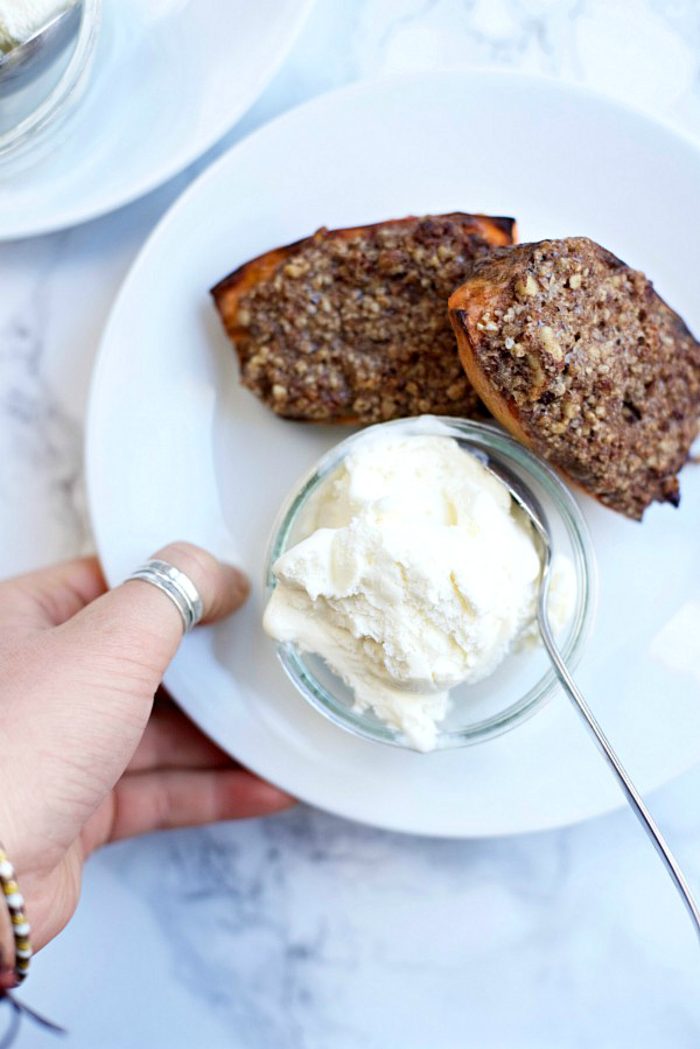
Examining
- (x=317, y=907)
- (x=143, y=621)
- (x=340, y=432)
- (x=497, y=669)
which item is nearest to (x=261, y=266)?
(x=340, y=432)

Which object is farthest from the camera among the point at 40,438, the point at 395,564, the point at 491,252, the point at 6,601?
the point at 40,438

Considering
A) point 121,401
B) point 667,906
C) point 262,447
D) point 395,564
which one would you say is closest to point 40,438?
point 121,401

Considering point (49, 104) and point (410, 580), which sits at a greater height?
point (49, 104)

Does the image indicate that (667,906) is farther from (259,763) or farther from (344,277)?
(344,277)

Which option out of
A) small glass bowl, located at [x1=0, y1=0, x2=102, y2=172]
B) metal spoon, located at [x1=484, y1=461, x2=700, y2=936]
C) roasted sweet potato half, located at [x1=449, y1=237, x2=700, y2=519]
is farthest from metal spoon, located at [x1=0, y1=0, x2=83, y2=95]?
metal spoon, located at [x1=484, y1=461, x2=700, y2=936]

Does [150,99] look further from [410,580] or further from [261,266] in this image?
[410,580]

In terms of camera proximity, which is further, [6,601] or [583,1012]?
[583,1012]

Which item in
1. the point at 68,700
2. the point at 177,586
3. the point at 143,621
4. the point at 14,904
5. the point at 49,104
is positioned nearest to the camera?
the point at 14,904
